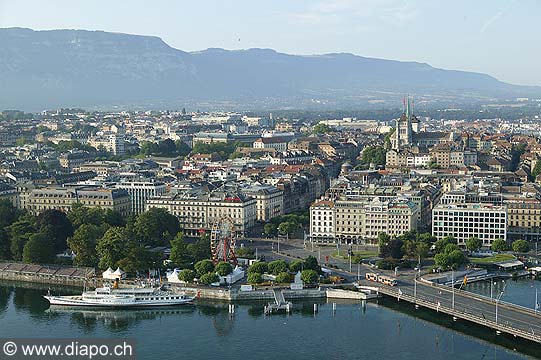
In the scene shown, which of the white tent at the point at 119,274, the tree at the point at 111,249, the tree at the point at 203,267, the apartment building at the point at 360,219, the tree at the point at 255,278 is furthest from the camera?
the apartment building at the point at 360,219

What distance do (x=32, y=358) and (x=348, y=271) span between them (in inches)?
508

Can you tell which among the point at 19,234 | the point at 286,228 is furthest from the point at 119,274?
the point at 286,228

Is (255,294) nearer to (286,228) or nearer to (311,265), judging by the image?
(311,265)

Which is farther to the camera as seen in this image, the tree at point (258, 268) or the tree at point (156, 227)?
the tree at point (156, 227)

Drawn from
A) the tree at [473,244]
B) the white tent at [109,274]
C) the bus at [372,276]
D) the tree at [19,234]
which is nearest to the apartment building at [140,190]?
the tree at [19,234]

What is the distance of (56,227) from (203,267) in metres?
6.74

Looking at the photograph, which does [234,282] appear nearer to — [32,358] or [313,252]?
[313,252]

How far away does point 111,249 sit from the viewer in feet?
91.9

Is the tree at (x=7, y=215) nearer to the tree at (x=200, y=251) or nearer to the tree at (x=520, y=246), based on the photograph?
the tree at (x=200, y=251)

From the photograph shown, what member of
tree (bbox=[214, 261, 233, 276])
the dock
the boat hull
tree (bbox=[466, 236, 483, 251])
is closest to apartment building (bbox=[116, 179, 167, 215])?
tree (bbox=[214, 261, 233, 276])

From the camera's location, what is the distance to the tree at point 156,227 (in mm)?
32000

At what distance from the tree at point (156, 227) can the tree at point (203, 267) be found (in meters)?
5.08

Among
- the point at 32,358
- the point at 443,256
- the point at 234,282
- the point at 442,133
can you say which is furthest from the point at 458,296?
the point at 442,133

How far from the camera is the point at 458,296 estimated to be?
24.9 metres
